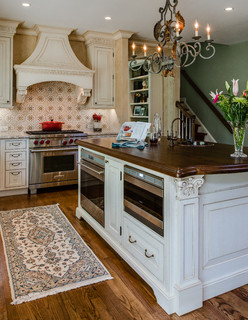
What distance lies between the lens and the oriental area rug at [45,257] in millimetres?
2182

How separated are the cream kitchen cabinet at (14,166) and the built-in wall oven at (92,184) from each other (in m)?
1.69

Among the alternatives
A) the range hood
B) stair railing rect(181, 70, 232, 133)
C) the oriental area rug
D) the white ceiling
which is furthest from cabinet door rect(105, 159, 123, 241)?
stair railing rect(181, 70, 232, 133)

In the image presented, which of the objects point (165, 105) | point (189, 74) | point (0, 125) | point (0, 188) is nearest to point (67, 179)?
point (0, 188)

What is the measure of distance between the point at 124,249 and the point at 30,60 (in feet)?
12.5

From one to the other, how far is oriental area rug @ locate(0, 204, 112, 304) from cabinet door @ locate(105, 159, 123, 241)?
30cm

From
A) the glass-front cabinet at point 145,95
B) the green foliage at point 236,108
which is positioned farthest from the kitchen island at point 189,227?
the glass-front cabinet at point 145,95

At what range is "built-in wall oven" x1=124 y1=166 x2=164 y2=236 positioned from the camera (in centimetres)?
195

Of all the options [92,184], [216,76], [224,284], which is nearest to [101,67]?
[216,76]

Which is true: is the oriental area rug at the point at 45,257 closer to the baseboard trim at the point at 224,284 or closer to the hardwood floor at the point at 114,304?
the hardwood floor at the point at 114,304

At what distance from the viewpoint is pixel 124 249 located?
8.21 ft

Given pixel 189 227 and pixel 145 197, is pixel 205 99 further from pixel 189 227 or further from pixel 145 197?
pixel 189 227

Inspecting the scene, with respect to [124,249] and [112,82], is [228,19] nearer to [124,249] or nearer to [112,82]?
[112,82]

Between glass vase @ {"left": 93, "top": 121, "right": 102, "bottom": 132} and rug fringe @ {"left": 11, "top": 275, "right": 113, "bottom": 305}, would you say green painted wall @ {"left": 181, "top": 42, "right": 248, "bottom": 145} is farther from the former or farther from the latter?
rug fringe @ {"left": 11, "top": 275, "right": 113, "bottom": 305}

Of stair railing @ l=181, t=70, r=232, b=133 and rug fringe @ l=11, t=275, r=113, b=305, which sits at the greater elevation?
stair railing @ l=181, t=70, r=232, b=133
